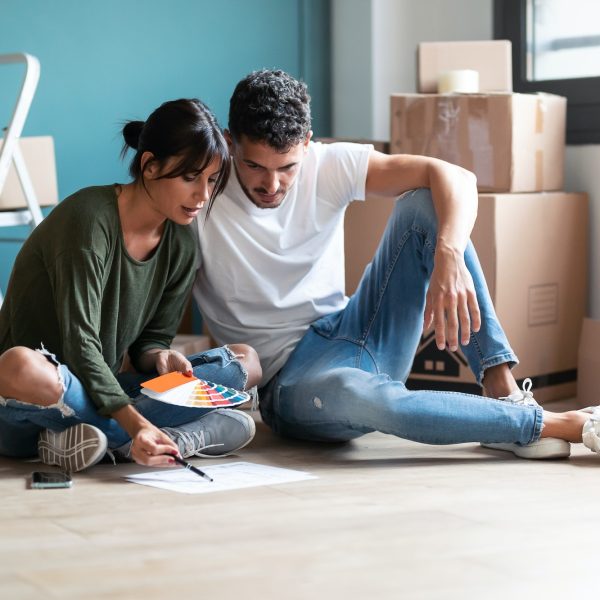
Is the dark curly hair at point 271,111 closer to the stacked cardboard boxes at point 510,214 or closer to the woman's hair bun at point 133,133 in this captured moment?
the woman's hair bun at point 133,133

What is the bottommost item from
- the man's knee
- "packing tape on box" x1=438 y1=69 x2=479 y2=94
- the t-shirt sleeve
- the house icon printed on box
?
the house icon printed on box

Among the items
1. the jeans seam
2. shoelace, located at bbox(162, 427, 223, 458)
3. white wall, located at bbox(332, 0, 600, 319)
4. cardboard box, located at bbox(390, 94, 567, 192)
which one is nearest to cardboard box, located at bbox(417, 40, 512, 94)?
cardboard box, located at bbox(390, 94, 567, 192)

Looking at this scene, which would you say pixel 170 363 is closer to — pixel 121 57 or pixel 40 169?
pixel 40 169

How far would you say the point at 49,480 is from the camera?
178 cm

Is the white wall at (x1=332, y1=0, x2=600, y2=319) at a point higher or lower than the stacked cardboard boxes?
higher

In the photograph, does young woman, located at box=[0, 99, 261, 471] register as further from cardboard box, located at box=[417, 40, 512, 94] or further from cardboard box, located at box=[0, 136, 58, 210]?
cardboard box, located at box=[417, 40, 512, 94]

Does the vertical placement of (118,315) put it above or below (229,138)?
below

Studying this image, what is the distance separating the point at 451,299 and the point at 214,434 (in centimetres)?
49

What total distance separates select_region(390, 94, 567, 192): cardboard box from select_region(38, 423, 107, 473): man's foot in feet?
4.41

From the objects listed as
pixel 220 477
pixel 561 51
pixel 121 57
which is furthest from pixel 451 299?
pixel 121 57

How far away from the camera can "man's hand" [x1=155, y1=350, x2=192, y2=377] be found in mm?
1970

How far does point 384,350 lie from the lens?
2.12 meters

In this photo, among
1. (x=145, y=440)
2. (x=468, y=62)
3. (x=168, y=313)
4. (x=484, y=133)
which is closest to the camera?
(x=145, y=440)

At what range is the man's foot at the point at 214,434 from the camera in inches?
76.4
